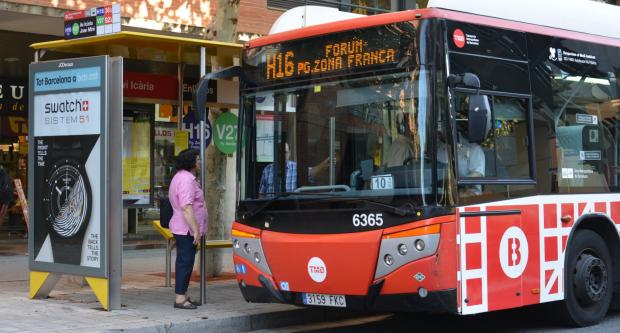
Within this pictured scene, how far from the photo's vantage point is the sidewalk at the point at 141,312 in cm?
884

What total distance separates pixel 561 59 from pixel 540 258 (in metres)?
2.08

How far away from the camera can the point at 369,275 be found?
7.93 meters

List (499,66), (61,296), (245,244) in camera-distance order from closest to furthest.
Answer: (499,66) < (245,244) < (61,296)

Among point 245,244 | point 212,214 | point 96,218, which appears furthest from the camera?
point 212,214

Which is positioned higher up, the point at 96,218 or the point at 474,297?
the point at 96,218

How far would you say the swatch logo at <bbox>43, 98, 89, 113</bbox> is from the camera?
32.6ft

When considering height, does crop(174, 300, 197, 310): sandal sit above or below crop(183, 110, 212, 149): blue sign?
below

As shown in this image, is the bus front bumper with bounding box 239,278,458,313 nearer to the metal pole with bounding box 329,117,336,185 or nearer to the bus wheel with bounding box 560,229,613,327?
the metal pole with bounding box 329,117,336,185

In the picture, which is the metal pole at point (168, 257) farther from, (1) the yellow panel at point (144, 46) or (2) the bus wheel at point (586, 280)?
(2) the bus wheel at point (586, 280)

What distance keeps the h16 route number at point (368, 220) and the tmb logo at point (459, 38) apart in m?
1.67

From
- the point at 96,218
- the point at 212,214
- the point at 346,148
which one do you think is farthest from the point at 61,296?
the point at 346,148

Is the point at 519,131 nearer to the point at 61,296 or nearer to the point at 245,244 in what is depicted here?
the point at 245,244

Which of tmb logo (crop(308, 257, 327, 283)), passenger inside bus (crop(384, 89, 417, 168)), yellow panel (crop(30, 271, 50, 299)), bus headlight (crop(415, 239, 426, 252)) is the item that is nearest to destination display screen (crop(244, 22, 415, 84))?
passenger inside bus (crop(384, 89, 417, 168))

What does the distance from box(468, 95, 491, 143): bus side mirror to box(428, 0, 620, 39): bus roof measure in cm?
96
